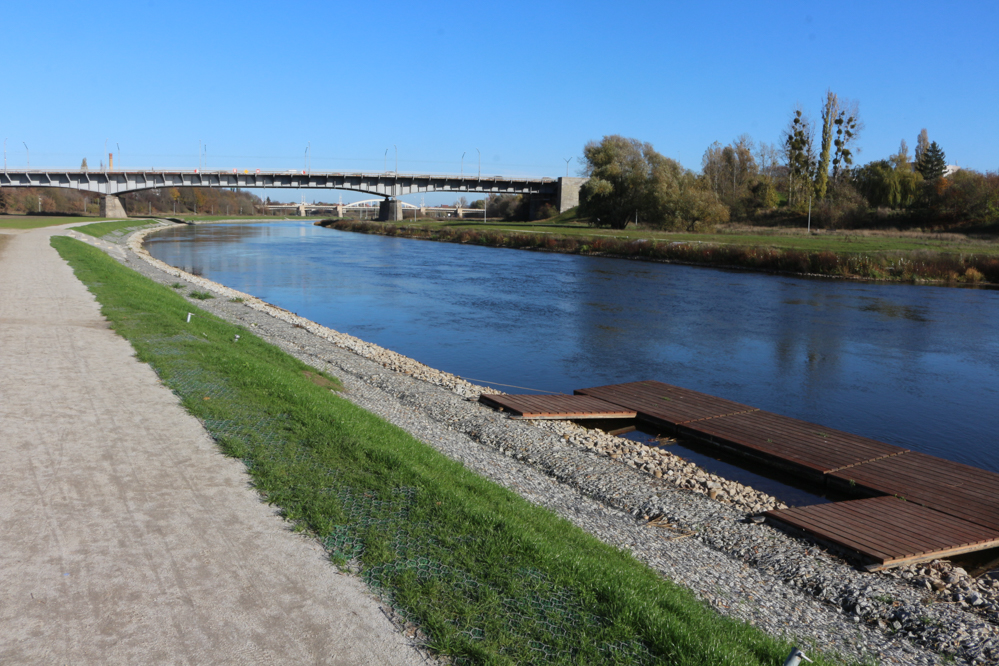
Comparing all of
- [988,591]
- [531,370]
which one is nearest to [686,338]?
[531,370]

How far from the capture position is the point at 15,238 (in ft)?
147

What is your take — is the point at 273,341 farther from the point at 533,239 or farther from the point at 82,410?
the point at 533,239

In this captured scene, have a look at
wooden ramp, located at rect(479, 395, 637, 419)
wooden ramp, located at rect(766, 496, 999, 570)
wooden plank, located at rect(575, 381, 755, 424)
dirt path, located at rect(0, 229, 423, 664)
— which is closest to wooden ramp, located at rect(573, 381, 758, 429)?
wooden plank, located at rect(575, 381, 755, 424)

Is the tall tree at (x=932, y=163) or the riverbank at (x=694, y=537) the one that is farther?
the tall tree at (x=932, y=163)

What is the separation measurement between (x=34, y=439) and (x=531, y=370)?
11.9 meters

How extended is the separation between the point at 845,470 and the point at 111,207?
107m

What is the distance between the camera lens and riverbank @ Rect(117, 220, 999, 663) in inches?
235

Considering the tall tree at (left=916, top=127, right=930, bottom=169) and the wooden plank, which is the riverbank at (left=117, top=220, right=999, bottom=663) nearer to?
the wooden plank

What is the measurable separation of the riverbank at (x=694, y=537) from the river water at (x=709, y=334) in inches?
88.9

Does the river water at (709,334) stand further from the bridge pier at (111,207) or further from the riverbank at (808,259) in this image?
the bridge pier at (111,207)

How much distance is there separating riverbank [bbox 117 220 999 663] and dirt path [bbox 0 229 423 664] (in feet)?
10.6

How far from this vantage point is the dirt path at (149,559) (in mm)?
4211

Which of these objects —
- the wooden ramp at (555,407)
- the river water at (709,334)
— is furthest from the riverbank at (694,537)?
the river water at (709,334)


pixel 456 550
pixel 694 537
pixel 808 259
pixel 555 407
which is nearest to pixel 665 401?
pixel 555 407
